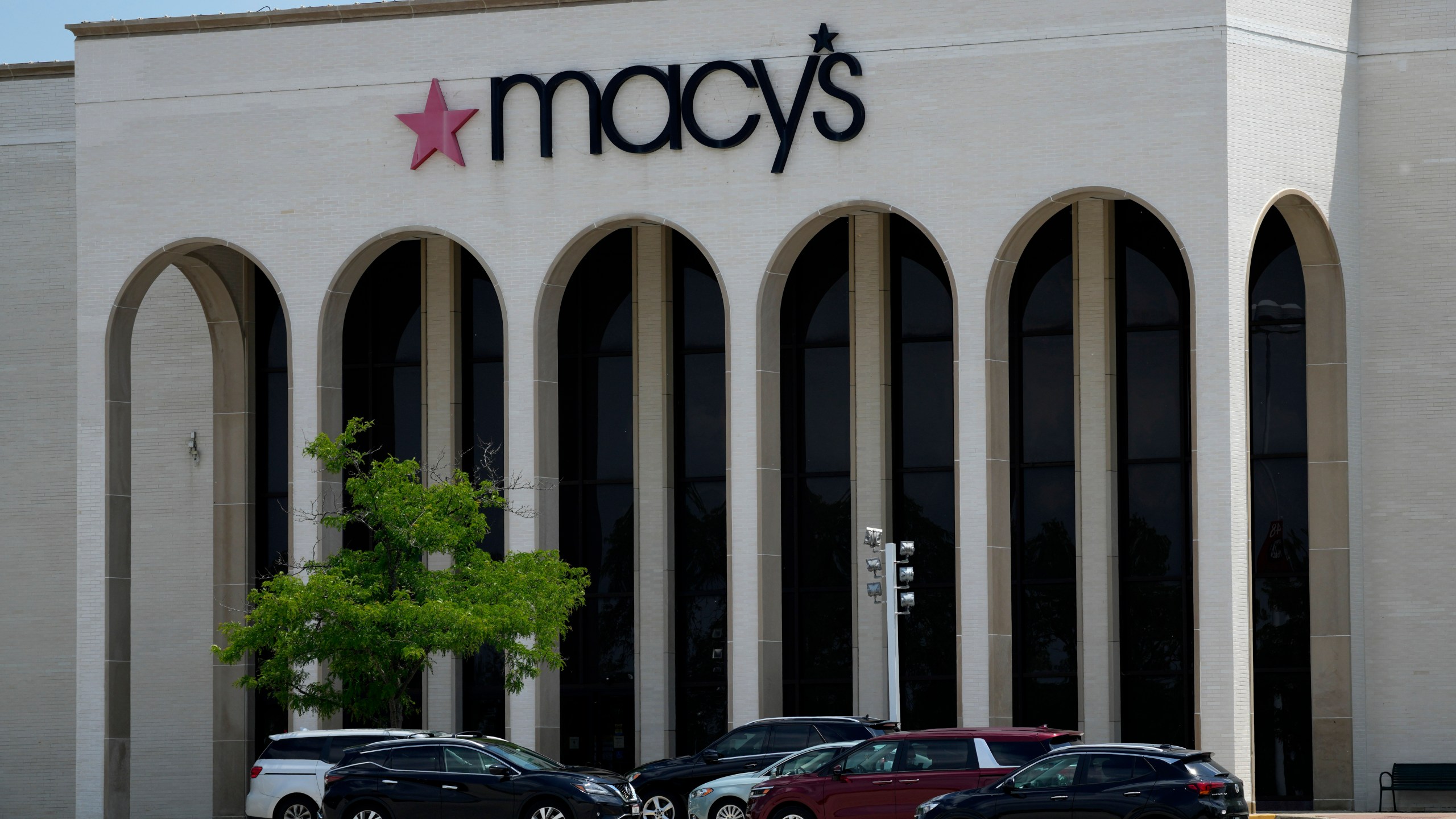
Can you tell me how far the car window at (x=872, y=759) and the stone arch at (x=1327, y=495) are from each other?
11.2m

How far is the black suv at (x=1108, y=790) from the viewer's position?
2214 cm

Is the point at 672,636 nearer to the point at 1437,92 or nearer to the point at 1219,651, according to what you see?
the point at 1219,651

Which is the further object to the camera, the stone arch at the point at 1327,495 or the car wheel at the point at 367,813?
the stone arch at the point at 1327,495

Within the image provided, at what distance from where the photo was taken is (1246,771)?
30.9 metres

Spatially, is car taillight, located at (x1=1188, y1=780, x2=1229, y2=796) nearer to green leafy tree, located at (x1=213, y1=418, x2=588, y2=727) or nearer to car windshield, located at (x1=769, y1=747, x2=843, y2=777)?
car windshield, located at (x1=769, y1=747, x2=843, y2=777)

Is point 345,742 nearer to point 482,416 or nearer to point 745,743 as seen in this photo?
point 745,743

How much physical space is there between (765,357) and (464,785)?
10728 mm

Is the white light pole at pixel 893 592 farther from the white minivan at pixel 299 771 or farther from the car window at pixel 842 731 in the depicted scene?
the white minivan at pixel 299 771

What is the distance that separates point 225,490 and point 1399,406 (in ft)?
69.9

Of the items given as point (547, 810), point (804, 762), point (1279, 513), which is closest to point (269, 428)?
point (547, 810)

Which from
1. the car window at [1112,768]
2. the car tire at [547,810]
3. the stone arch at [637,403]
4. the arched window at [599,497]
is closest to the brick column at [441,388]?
the arched window at [599,497]

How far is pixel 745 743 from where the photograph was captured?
28.5m

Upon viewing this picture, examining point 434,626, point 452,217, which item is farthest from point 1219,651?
point 452,217

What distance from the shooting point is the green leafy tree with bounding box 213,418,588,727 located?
29000mm
